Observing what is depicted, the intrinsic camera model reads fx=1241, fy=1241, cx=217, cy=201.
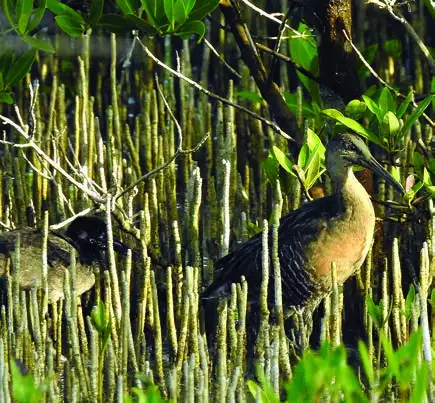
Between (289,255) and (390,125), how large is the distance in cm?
76

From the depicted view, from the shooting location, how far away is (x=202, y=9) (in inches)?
187

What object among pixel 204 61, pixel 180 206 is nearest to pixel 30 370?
pixel 180 206

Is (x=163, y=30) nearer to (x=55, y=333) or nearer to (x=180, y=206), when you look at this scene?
(x=55, y=333)

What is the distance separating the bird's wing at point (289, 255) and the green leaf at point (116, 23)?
3.33 feet

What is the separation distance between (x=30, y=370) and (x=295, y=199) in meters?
1.68

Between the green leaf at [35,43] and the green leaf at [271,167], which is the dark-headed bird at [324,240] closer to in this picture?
the green leaf at [271,167]

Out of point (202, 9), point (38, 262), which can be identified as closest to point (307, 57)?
point (202, 9)

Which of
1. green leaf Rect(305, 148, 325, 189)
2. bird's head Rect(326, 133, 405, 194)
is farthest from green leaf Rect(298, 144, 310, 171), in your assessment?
bird's head Rect(326, 133, 405, 194)

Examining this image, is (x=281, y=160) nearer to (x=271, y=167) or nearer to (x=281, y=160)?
(x=281, y=160)

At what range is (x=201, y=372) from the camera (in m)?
3.52

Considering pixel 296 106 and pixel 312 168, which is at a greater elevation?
pixel 296 106

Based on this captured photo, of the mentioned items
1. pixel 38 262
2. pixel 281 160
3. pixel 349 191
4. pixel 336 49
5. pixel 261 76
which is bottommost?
pixel 38 262

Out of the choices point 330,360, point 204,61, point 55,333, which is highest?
point 204,61

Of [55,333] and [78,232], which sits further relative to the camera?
[78,232]
